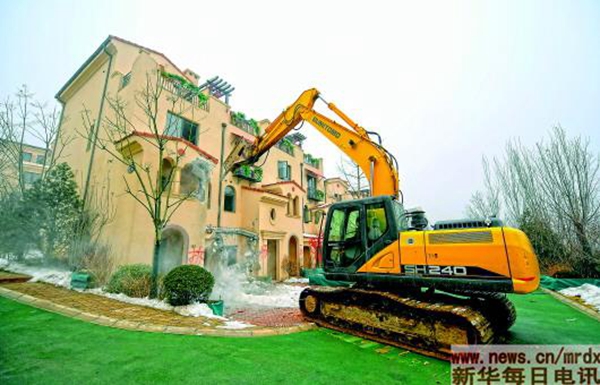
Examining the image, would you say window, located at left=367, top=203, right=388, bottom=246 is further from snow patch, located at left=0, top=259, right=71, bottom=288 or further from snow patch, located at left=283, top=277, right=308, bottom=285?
snow patch, located at left=283, top=277, right=308, bottom=285

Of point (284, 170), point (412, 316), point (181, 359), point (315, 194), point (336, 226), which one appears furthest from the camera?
point (315, 194)

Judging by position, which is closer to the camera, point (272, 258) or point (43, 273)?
point (43, 273)

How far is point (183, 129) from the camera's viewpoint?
1363cm

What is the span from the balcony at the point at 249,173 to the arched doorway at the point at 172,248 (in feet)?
17.7

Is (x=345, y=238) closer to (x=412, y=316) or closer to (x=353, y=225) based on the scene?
(x=353, y=225)

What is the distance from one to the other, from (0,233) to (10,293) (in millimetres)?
7875

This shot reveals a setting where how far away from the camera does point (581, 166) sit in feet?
41.3

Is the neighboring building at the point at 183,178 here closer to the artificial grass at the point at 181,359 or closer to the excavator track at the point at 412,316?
the artificial grass at the point at 181,359

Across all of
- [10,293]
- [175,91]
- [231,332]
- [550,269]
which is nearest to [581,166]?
[550,269]

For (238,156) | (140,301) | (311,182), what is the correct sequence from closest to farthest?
(140,301) < (238,156) < (311,182)

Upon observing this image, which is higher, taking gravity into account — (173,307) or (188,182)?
(188,182)

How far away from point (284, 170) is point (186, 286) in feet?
51.6

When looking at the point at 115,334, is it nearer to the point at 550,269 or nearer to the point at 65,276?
the point at 65,276

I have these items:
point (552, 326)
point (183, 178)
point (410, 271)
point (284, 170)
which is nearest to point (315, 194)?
point (284, 170)
